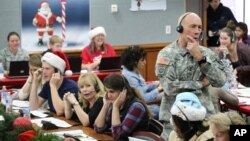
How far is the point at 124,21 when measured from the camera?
9.26 meters

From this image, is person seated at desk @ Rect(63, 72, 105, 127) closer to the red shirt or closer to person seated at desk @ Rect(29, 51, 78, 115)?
person seated at desk @ Rect(29, 51, 78, 115)

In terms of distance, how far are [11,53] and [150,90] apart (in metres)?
2.97

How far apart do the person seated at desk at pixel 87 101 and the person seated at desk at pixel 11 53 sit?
3285mm

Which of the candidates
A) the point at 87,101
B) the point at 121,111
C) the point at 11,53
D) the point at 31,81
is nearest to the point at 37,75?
the point at 31,81

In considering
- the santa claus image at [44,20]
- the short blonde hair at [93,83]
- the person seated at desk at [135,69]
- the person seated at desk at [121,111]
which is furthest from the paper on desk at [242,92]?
the santa claus image at [44,20]

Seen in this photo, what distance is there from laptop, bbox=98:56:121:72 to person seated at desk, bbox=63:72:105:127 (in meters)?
2.49

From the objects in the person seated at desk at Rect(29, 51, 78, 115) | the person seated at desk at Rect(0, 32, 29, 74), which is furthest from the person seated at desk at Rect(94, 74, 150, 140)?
the person seated at desk at Rect(0, 32, 29, 74)

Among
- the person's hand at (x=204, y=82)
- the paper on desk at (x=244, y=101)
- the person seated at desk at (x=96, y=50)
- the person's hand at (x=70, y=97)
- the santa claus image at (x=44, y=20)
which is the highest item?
the santa claus image at (x=44, y=20)

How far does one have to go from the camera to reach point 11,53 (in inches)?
312

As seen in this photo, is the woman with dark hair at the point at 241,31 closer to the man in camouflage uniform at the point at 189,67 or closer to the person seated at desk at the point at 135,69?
the person seated at desk at the point at 135,69

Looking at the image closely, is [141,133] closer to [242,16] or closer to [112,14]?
[112,14]

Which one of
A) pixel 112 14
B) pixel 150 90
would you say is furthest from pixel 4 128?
pixel 112 14

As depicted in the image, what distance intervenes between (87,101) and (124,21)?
15.5 ft

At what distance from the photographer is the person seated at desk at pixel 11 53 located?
25.7 feet
